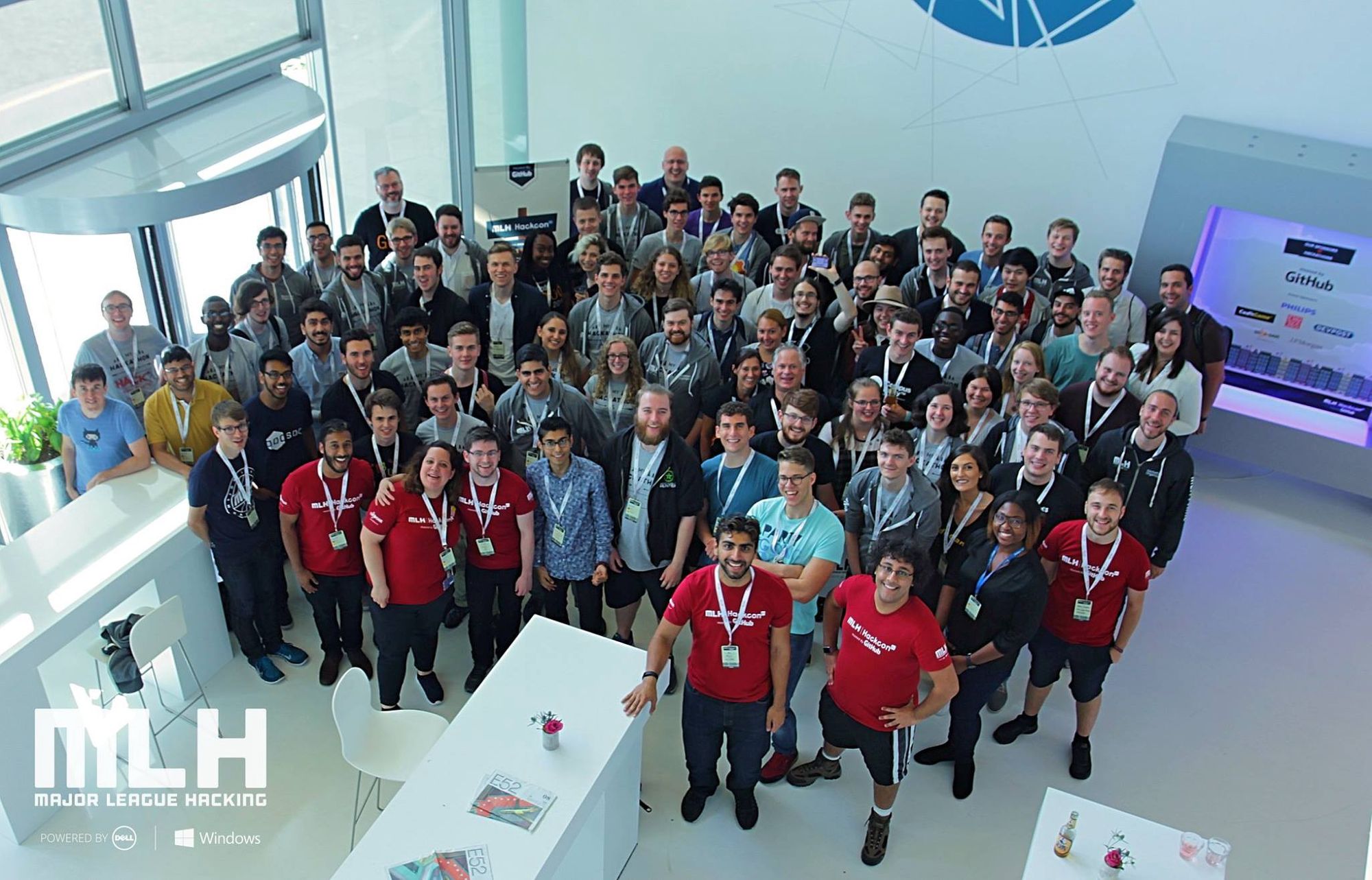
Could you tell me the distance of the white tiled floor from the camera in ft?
14.6

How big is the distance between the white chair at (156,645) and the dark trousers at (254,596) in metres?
0.28

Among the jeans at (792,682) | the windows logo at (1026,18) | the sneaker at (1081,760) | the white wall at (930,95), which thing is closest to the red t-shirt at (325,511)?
the jeans at (792,682)

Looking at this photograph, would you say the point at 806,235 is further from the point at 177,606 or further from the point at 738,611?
the point at 177,606

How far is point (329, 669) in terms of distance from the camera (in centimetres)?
525

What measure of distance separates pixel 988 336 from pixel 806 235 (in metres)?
1.41

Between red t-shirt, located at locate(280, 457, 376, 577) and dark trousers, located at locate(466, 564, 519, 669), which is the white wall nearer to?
dark trousers, located at locate(466, 564, 519, 669)

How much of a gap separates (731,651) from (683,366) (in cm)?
209

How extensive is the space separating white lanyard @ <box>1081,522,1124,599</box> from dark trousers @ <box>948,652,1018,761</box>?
1.42 feet

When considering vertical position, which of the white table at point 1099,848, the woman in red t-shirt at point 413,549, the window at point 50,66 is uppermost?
the window at point 50,66

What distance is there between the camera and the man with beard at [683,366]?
18.5 ft

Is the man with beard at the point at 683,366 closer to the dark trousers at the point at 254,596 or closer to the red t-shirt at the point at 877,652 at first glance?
the red t-shirt at the point at 877,652

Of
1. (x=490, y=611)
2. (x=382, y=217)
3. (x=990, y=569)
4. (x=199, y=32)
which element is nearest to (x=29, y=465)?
(x=490, y=611)

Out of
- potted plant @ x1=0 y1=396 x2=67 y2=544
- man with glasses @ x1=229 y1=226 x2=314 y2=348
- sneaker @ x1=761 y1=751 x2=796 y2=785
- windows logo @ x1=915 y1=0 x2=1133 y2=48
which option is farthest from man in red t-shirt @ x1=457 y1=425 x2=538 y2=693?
windows logo @ x1=915 y1=0 x2=1133 y2=48

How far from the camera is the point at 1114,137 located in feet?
25.0
